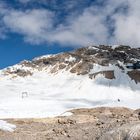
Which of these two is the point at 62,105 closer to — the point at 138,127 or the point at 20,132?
the point at 20,132

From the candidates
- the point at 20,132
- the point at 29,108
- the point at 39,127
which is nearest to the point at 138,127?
the point at 20,132

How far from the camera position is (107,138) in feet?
62.2

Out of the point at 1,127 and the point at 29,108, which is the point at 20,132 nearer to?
the point at 1,127

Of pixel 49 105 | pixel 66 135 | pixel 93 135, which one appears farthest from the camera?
pixel 49 105

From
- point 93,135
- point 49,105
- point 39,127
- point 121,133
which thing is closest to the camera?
point 121,133

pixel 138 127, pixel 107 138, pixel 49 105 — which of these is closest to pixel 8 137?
pixel 107 138

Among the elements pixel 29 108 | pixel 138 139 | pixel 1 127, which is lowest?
pixel 138 139

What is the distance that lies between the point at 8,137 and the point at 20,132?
2.33 meters

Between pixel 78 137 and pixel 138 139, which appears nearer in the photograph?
pixel 138 139

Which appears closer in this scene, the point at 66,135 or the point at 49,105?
the point at 66,135

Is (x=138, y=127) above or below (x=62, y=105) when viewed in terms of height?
below

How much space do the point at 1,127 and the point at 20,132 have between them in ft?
4.18

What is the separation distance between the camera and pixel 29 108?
117000 mm

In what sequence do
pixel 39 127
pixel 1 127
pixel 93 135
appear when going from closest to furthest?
pixel 93 135 < pixel 1 127 < pixel 39 127
